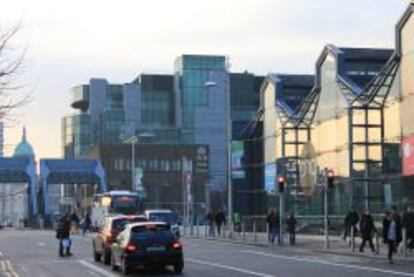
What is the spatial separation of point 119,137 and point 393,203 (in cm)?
12192

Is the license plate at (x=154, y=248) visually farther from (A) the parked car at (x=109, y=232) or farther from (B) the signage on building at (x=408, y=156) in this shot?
(B) the signage on building at (x=408, y=156)

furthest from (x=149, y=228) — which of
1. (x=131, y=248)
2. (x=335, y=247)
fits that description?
(x=335, y=247)

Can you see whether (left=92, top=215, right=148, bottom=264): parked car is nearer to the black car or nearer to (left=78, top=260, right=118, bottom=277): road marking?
(left=78, top=260, right=118, bottom=277): road marking

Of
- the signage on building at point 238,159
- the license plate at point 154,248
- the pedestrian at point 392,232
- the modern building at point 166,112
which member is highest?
the modern building at point 166,112

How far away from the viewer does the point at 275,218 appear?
46.7 m

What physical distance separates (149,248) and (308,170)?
109 ft

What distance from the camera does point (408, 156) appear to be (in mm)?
42719

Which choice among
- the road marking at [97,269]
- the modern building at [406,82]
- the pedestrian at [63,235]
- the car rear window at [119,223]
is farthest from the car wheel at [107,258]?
the modern building at [406,82]

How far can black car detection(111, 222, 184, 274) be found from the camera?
26047 mm

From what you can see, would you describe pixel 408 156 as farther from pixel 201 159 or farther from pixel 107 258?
pixel 201 159

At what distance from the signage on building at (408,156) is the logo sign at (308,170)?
13326 mm

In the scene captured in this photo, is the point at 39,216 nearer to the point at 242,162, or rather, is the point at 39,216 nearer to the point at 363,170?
the point at 242,162

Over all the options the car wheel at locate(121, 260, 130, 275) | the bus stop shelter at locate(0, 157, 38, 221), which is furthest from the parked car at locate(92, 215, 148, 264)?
the bus stop shelter at locate(0, 157, 38, 221)

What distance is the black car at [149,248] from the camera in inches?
1025
